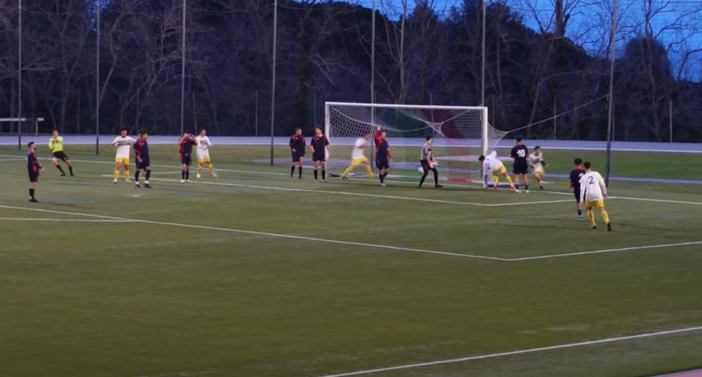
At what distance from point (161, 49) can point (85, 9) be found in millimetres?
5843

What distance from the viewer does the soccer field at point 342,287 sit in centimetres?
1331

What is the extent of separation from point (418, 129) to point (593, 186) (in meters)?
22.3

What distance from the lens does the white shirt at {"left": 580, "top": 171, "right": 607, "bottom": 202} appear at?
26344mm

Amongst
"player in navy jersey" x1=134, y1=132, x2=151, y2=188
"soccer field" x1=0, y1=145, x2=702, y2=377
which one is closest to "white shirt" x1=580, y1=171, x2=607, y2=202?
"soccer field" x1=0, y1=145, x2=702, y2=377

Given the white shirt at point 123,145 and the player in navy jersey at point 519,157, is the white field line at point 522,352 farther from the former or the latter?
the white shirt at point 123,145

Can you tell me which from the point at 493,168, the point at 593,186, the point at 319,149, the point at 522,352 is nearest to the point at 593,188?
the point at 593,186

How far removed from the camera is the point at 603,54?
236 ft

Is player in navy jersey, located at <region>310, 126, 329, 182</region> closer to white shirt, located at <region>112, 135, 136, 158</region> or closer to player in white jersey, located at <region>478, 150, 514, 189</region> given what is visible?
player in white jersey, located at <region>478, 150, 514, 189</region>

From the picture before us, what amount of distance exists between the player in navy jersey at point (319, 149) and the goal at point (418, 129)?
9.47 ft

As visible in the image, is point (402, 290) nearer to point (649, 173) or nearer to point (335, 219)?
point (335, 219)

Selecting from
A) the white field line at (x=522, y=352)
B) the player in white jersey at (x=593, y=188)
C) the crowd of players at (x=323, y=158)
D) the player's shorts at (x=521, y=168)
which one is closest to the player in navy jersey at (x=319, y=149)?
the crowd of players at (x=323, y=158)

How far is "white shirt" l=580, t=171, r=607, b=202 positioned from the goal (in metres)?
14.5

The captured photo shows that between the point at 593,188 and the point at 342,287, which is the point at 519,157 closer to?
the point at 593,188

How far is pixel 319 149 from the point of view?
4031cm
